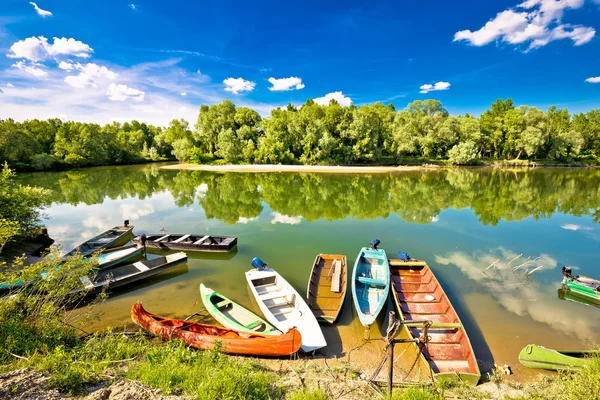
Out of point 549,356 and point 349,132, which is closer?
point 549,356

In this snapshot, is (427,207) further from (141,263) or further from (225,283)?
(141,263)

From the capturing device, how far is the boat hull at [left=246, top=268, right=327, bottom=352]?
27.0 ft

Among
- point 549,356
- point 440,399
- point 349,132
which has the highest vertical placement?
point 349,132

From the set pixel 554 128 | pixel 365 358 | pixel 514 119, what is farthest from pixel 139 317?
pixel 554 128

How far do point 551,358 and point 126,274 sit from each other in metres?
15.8

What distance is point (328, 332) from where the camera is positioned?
29.8 ft

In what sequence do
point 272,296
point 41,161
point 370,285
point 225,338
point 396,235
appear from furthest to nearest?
point 41,161, point 396,235, point 370,285, point 272,296, point 225,338

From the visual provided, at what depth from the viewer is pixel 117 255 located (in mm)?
14352

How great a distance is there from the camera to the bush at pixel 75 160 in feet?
221

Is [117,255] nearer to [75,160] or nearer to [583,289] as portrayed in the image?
[583,289]

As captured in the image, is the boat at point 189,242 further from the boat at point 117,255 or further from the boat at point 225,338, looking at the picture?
the boat at point 225,338

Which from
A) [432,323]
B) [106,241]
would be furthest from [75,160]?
[432,323]

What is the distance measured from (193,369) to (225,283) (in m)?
6.82

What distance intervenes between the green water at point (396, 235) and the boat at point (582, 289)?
1.69ft
